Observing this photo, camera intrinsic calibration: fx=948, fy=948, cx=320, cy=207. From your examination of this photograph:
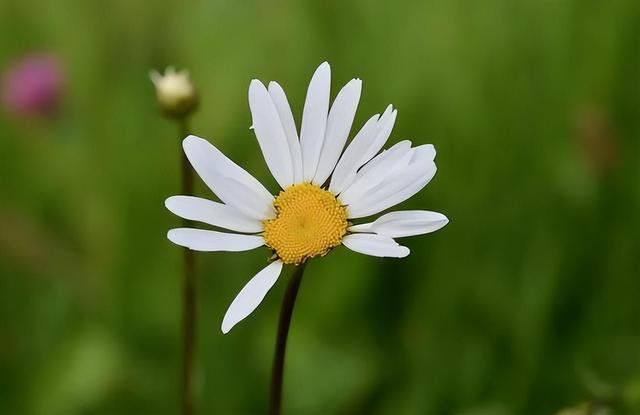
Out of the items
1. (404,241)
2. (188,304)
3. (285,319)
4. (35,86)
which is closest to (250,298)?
(285,319)

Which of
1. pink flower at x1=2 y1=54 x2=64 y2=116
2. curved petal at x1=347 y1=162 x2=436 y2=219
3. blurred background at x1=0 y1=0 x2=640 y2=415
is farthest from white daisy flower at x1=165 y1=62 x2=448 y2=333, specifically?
pink flower at x1=2 y1=54 x2=64 y2=116

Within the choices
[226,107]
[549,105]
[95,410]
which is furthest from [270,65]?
[95,410]

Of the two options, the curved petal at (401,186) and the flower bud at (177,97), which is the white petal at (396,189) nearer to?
the curved petal at (401,186)

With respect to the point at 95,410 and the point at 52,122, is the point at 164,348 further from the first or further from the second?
the point at 52,122

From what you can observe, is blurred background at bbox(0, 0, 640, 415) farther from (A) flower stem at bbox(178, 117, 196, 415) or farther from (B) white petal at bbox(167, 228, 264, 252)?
(B) white petal at bbox(167, 228, 264, 252)

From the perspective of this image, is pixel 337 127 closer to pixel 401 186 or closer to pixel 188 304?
pixel 401 186

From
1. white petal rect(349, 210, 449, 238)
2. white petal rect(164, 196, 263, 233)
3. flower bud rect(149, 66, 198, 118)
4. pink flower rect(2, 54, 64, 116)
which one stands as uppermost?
pink flower rect(2, 54, 64, 116)
